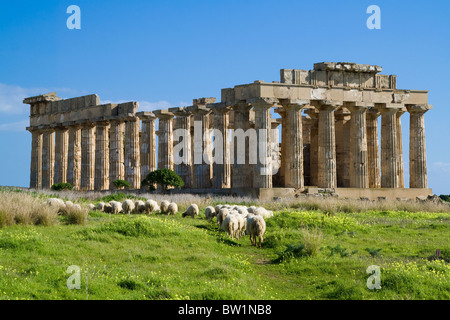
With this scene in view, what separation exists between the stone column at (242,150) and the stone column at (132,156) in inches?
455

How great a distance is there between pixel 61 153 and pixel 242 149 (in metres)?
21.7

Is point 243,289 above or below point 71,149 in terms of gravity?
below

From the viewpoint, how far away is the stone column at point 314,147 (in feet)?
146

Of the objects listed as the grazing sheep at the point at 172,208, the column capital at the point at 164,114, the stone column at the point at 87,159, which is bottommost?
the grazing sheep at the point at 172,208

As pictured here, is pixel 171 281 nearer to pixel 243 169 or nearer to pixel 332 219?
pixel 332 219

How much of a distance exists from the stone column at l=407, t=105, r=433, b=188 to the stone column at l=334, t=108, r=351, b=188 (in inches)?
197

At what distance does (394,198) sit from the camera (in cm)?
4072

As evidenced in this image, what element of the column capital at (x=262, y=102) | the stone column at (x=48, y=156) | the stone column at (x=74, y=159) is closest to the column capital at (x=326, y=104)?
the column capital at (x=262, y=102)

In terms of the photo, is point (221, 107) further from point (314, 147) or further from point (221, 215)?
point (221, 215)

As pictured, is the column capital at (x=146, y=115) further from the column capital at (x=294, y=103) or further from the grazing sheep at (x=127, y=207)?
the grazing sheep at (x=127, y=207)

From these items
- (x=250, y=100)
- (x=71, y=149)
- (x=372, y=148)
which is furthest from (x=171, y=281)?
(x=71, y=149)

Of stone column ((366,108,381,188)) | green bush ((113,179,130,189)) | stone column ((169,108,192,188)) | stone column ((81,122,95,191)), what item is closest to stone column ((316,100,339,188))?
stone column ((366,108,381,188))

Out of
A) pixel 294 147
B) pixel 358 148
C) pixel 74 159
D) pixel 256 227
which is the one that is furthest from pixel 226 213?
pixel 74 159
